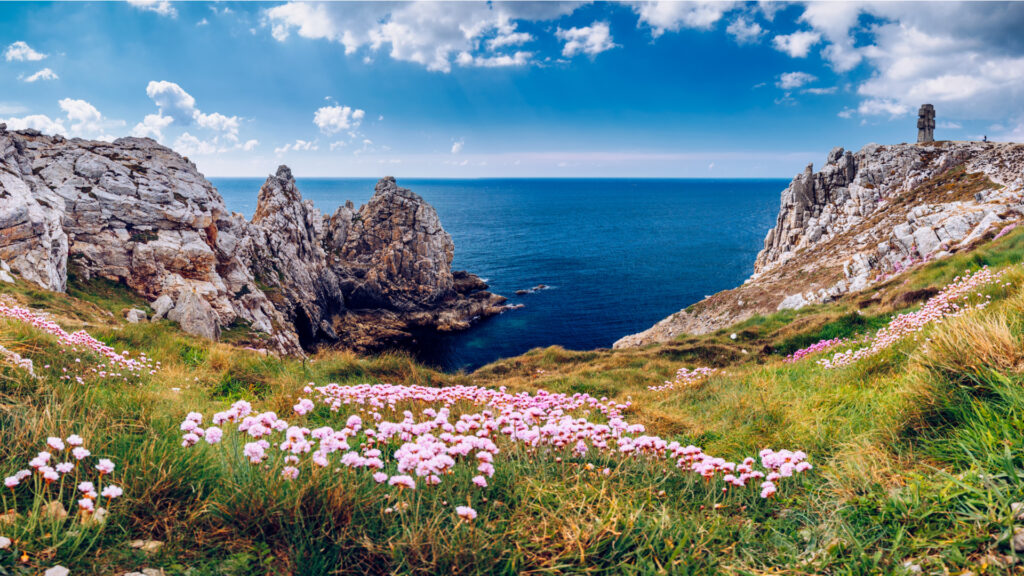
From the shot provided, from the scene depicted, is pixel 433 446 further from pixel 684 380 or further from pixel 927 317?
pixel 684 380

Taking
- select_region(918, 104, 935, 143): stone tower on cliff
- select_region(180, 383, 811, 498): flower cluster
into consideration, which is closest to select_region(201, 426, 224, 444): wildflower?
select_region(180, 383, 811, 498): flower cluster

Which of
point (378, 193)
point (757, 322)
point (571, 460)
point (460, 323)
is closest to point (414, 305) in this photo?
point (460, 323)

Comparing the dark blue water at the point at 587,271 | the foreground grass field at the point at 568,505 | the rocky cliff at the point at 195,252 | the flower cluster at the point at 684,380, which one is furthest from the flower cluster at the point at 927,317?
the dark blue water at the point at 587,271

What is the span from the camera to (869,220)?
139 ft

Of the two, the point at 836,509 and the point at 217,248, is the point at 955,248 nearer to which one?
the point at 836,509

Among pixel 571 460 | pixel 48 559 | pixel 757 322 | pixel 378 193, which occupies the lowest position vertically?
pixel 757 322

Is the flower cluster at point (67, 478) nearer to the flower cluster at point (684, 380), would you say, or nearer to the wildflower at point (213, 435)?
the wildflower at point (213, 435)

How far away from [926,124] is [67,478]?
67.0 m

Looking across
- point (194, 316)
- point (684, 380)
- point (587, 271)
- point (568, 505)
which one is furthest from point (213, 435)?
point (587, 271)

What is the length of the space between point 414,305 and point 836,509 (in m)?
66.1

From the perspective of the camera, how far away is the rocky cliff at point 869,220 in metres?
28.9

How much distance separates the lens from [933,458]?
4047 millimetres

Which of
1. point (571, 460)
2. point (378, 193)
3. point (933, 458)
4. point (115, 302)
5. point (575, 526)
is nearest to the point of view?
point (575, 526)

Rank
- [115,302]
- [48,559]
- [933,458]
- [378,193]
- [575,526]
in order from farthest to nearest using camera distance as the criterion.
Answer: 1. [378,193]
2. [115,302]
3. [933,458]
4. [575,526]
5. [48,559]
